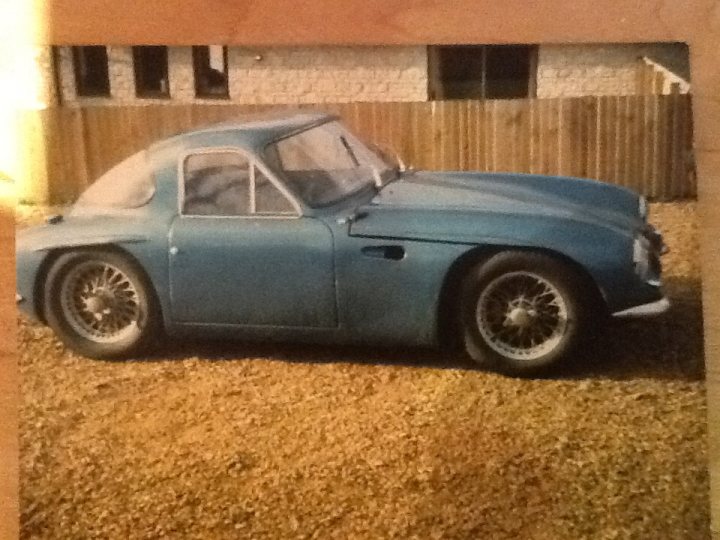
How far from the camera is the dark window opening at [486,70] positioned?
2.49 ft

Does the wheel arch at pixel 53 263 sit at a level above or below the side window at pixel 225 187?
below

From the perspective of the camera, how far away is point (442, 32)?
755 millimetres

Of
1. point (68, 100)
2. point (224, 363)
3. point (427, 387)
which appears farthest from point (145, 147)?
point (427, 387)

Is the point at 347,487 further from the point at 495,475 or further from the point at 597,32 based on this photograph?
the point at 597,32

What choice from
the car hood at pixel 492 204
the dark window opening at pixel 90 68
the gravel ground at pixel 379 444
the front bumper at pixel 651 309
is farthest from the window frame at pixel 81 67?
the front bumper at pixel 651 309

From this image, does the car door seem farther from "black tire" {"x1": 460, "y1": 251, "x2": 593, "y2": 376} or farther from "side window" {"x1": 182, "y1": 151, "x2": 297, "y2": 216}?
"black tire" {"x1": 460, "y1": 251, "x2": 593, "y2": 376}

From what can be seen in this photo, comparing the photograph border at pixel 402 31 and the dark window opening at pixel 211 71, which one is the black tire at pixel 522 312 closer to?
the photograph border at pixel 402 31

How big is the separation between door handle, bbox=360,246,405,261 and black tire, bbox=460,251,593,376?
0.06m

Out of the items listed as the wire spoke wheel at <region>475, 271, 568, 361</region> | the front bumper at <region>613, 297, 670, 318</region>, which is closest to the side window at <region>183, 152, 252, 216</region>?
the wire spoke wheel at <region>475, 271, 568, 361</region>

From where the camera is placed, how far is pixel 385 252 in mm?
745

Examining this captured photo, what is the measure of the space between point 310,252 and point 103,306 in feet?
0.59

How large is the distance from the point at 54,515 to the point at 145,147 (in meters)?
0.31

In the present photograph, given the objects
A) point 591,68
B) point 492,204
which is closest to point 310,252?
point 492,204

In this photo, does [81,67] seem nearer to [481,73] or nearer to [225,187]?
[225,187]
